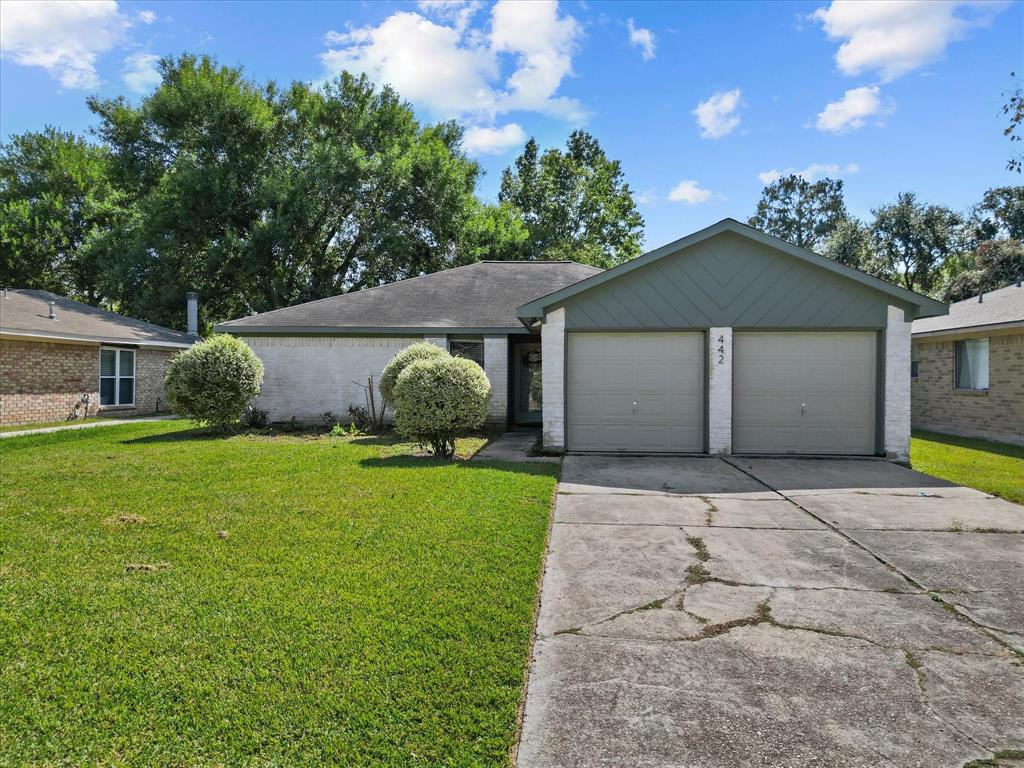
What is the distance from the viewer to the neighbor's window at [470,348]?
1408 centimetres

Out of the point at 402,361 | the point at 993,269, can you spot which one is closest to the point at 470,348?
the point at 402,361

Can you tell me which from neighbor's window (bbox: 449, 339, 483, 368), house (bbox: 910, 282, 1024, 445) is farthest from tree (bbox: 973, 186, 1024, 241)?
neighbor's window (bbox: 449, 339, 483, 368)

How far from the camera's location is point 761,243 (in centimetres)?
945

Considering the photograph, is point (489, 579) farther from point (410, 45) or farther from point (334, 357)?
point (410, 45)

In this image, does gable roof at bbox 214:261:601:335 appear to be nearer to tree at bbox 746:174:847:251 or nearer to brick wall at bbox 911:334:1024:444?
brick wall at bbox 911:334:1024:444

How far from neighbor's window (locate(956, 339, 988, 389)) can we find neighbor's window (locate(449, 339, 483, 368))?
1105 centimetres

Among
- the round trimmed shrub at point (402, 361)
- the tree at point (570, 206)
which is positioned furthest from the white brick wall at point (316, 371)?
the tree at point (570, 206)

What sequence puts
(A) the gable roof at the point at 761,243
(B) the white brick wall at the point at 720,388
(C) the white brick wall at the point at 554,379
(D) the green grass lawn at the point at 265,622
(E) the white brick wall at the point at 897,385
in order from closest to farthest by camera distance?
(D) the green grass lawn at the point at 265,622 < (A) the gable roof at the point at 761,243 < (E) the white brick wall at the point at 897,385 < (B) the white brick wall at the point at 720,388 < (C) the white brick wall at the point at 554,379

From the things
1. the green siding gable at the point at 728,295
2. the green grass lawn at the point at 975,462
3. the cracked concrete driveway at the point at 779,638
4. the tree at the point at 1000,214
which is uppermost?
the tree at the point at 1000,214

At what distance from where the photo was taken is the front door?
15.4m

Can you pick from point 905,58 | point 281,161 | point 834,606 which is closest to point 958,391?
point 905,58

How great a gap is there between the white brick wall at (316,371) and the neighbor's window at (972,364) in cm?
1298

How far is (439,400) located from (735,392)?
4936 millimetres

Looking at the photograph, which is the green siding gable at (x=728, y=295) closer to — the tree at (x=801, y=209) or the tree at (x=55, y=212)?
the tree at (x=55, y=212)
